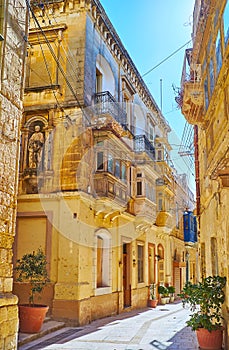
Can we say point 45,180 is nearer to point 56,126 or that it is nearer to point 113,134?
point 56,126

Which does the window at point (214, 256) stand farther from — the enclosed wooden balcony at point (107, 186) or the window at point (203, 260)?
the enclosed wooden balcony at point (107, 186)

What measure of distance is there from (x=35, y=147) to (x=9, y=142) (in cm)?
708

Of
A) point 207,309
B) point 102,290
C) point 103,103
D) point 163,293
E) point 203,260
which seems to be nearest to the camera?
point 207,309

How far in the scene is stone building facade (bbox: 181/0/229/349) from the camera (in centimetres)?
690

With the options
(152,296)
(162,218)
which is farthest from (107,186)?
(162,218)

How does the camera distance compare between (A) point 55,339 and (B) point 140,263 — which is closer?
(A) point 55,339

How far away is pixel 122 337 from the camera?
10.9 meters

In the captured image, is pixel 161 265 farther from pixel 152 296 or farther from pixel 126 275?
pixel 126 275

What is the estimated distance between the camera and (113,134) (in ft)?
50.7

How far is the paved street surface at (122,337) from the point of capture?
957cm

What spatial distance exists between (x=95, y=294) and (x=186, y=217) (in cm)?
1950

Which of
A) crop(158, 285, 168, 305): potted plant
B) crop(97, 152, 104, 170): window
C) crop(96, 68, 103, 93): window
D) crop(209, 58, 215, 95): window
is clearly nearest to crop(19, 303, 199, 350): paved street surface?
crop(97, 152, 104, 170): window

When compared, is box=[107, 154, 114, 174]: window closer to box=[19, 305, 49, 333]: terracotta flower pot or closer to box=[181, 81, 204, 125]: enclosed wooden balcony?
box=[181, 81, 204, 125]: enclosed wooden balcony

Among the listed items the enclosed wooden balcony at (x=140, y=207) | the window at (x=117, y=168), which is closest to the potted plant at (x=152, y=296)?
the enclosed wooden balcony at (x=140, y=207)
